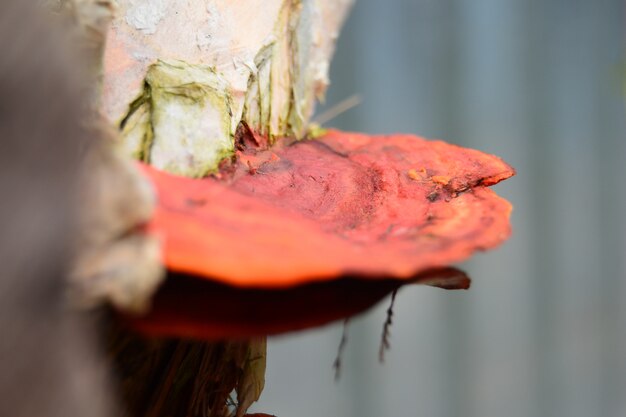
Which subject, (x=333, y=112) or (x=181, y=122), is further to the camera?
(x=333, y=112)

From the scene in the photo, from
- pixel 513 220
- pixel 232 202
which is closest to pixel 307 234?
pixel 232 202

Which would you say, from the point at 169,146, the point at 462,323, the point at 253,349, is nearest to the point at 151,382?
the point at 253,349

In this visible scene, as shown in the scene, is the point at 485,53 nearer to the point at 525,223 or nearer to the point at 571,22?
the point at 571,22

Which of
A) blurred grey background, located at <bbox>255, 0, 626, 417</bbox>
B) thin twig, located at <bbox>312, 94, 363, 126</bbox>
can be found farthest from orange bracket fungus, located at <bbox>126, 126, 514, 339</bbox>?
blurred grey background, located at <bbox>255, 0, 626, 417</bbox>

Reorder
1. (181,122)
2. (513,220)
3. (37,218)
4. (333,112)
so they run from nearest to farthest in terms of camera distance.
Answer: (37,218)
(181,122)
(333,112)
(513,220)

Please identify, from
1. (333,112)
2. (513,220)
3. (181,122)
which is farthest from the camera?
(513,220)

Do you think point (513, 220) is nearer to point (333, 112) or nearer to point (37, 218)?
point (333, 112)
